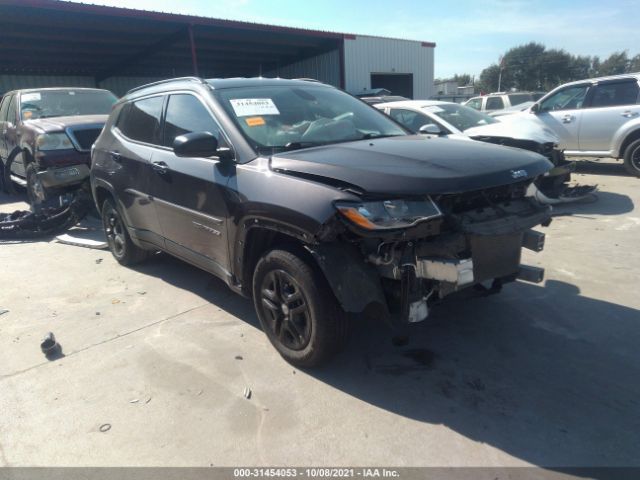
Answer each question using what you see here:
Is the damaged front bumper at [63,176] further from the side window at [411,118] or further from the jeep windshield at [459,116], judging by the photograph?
the jeep windshield at [459,116]

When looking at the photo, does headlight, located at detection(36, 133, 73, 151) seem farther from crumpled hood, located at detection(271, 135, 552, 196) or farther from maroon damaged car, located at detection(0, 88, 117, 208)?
crumpled hood, located at detection(271, 135, 552, 196)

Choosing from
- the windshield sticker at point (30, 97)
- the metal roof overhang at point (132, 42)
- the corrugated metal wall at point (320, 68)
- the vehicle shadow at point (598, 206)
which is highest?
the metal roof overhang at point (132, 42)

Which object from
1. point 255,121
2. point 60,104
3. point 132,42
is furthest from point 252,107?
point 132,42

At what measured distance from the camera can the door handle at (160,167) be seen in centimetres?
390

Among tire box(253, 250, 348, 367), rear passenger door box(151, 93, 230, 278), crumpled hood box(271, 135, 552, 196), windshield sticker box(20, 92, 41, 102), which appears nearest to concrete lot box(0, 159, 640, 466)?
tire box(253, 250, 348, 367)

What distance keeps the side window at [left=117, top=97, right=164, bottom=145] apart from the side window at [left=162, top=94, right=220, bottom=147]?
18cm

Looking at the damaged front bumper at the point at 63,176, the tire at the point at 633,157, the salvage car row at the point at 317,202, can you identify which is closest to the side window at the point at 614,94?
the tire at the point at 633,157

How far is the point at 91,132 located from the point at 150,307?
4408 mm

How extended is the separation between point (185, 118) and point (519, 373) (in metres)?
3.09

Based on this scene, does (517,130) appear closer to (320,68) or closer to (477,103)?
(477,103)

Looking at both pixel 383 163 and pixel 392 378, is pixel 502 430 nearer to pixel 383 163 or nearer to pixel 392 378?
pixel 392 378

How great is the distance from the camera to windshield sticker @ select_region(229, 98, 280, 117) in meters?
3.42

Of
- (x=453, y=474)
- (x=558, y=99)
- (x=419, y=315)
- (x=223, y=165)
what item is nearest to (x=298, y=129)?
(x=223, y=165)

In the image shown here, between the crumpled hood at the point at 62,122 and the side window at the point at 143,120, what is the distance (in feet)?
9.83
